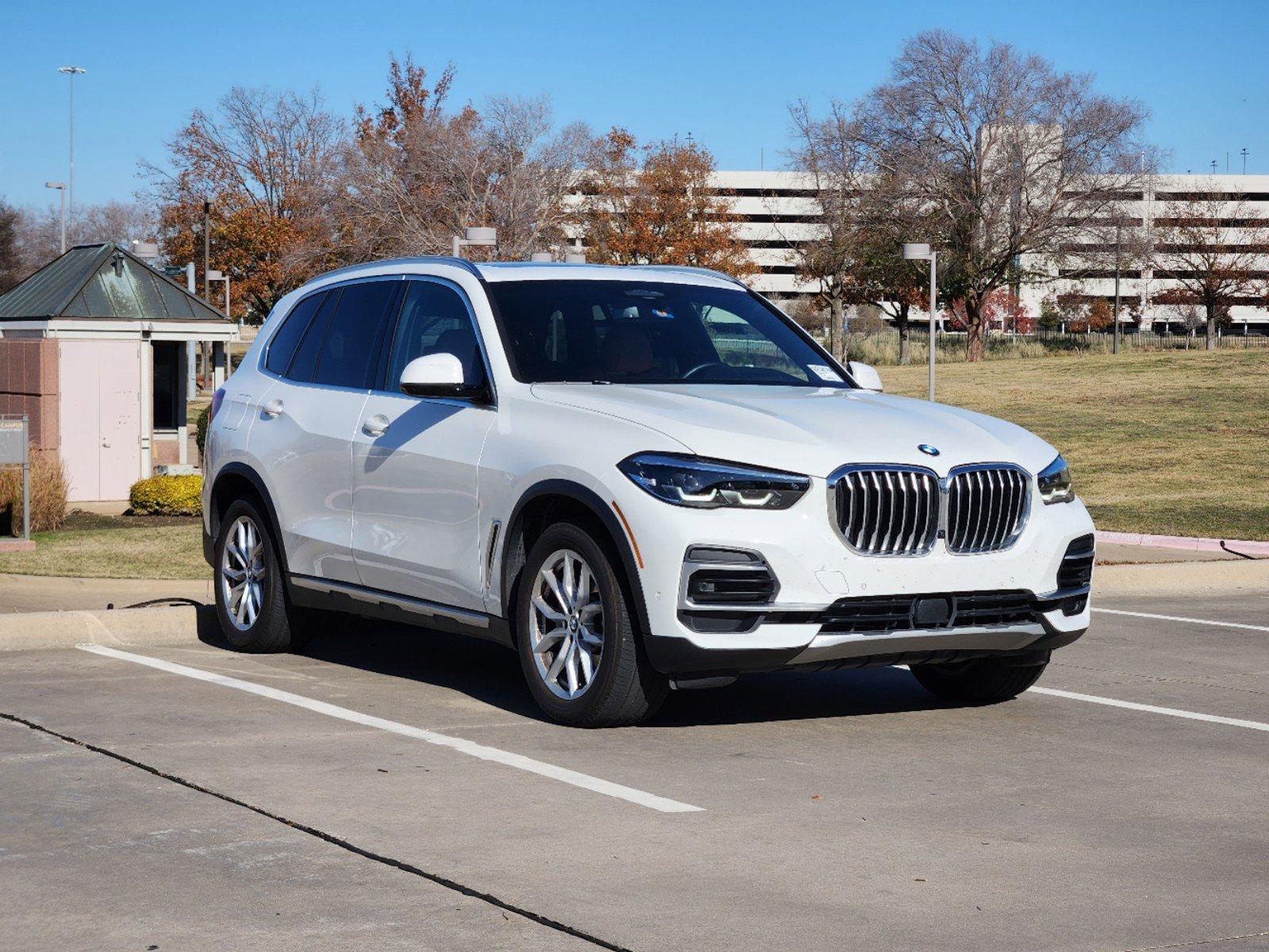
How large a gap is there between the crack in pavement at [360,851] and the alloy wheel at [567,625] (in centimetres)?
163

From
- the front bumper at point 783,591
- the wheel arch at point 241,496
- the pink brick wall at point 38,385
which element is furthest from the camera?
the pink brick wall at point 38,385

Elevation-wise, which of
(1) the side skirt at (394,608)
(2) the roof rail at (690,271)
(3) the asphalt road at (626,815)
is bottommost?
(3) the asphalt road at (626,815)

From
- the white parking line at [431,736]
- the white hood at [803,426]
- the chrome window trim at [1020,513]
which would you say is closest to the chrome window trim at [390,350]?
the white hood at [803,426]

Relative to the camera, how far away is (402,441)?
809cm

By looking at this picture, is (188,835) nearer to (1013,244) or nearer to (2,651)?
(2,651)

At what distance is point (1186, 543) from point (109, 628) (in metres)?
9.27

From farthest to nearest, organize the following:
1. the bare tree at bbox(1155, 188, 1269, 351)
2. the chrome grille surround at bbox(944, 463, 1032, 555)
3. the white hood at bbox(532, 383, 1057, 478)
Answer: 1. the bare tree at bbox(1155, 188, 1269, 351)
2. the chrome grille surround at bbox(944, 463, 1032, 555)
3. the white hood at bbox(532, 383, 1057, 478)

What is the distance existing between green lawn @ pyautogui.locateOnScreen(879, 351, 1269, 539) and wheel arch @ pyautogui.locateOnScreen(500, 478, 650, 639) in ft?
33.0

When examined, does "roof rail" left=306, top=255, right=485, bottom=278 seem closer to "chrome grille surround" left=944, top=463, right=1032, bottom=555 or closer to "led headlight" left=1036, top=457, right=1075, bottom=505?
"chrome grille surround" left=944, top=463, right=1032, bottom=555

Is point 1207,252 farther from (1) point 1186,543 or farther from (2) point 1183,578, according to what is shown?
(2) point 1183,578

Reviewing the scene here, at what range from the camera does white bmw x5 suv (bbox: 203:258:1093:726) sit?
6.66 meters

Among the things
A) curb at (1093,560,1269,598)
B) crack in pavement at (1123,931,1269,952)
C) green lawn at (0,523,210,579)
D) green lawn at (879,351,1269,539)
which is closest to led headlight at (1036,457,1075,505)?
crack in pavement at (1123,931,1269,952)

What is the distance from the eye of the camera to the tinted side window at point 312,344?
9133mm

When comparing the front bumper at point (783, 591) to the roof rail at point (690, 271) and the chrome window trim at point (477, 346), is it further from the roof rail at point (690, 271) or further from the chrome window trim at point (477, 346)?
the roof rail at point (690, 271)
